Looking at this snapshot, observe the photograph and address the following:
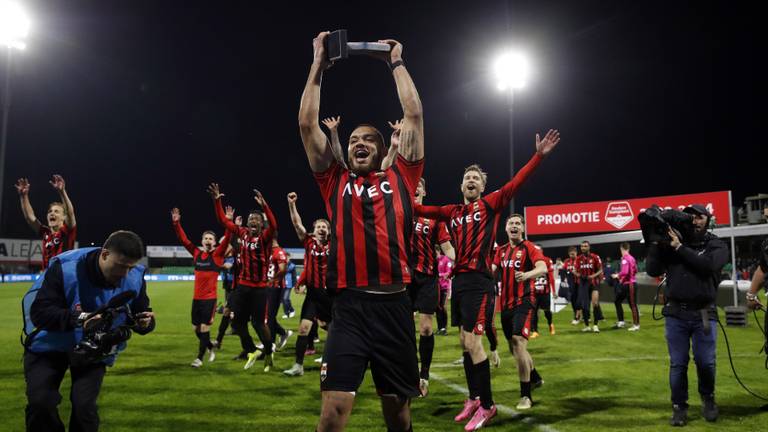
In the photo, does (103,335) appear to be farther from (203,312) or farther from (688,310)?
(203,312)

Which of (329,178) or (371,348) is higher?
(329,178)

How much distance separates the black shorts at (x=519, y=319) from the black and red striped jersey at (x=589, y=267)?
1016 centimetres

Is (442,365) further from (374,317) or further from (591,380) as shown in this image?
(374,317)

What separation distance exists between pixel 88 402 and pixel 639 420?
530 centimetres

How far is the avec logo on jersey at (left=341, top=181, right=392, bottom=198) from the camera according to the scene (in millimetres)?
3355

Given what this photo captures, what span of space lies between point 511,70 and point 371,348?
22.1 meters

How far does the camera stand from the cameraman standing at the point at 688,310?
5.77 m

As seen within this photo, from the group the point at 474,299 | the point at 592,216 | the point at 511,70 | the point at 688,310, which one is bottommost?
the point at 688,310

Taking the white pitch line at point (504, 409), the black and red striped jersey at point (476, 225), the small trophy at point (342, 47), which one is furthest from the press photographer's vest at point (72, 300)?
the white pitch line at point (504, 409)

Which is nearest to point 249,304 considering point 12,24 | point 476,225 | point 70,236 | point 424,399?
point 70,236

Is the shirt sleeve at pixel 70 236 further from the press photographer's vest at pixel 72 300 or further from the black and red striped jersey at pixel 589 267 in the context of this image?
the black and red striped jersey at pixel 589 267

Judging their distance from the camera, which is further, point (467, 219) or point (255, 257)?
point (255, 257)

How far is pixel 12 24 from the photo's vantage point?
78.5 feet

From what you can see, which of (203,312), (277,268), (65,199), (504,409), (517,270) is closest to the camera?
(504,409)
